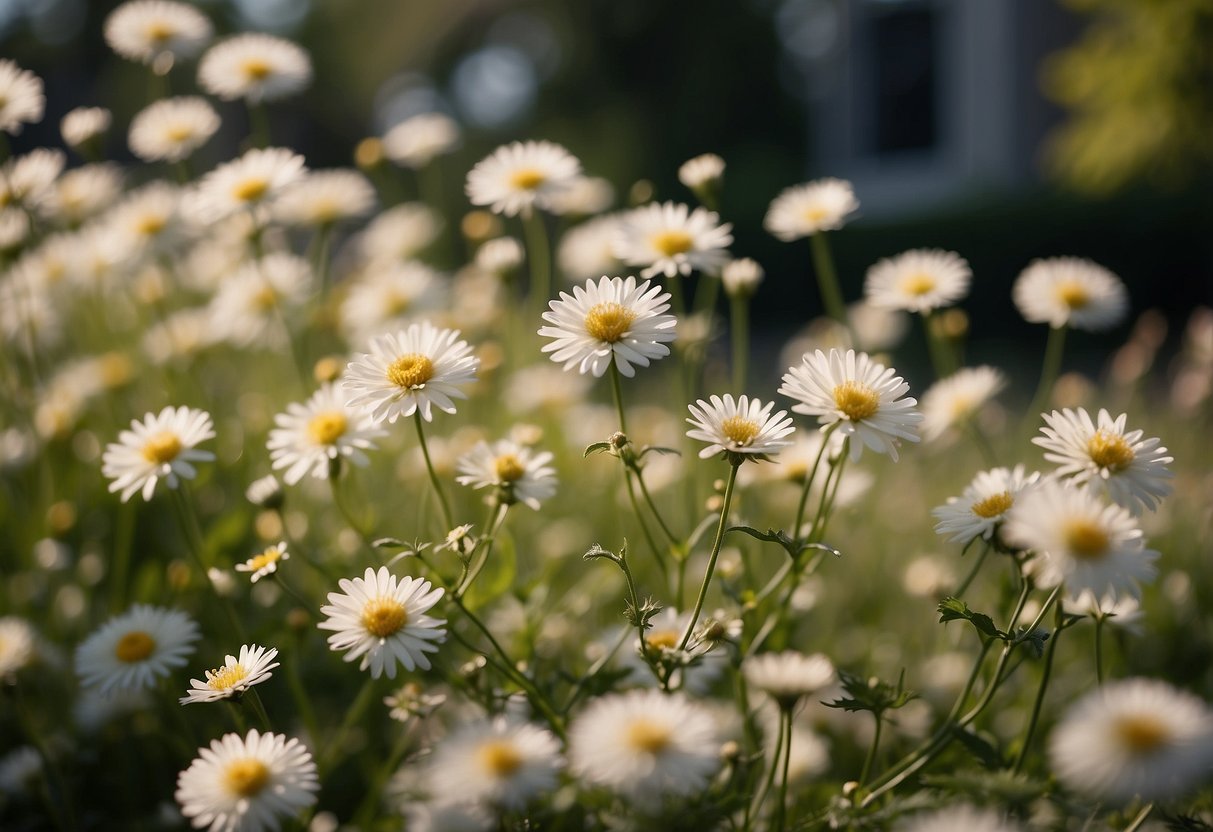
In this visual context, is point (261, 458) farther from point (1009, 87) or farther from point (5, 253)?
point (1009, 87)

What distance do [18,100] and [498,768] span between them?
155cm

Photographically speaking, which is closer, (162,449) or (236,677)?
(236,677)

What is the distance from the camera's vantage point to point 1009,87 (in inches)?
328

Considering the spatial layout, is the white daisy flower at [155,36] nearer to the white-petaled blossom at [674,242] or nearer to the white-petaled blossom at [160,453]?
the white-petaled blossom at [160,453]

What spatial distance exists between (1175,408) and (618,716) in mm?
3119

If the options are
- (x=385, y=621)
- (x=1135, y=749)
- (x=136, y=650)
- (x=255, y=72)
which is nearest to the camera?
(x=1135, y=749)

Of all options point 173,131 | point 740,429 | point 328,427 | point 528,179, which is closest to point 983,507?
point 740,429

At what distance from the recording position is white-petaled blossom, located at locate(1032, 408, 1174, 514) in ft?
3.63

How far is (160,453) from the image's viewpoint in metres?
1.38

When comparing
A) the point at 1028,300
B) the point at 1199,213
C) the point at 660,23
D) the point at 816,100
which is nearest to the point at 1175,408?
the point at 1028,300

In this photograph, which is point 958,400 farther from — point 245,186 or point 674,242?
point 245,186

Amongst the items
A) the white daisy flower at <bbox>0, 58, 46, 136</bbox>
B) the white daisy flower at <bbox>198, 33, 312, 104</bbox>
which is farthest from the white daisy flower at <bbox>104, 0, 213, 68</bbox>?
the white daisy flower at <bbox>0, 58, 46, 136</bbox>

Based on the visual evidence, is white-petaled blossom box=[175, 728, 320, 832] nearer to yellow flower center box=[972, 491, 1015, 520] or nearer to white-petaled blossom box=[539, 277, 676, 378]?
white-petaled blossom box=[539, 277, 676, 378]

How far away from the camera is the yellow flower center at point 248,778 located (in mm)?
1017
